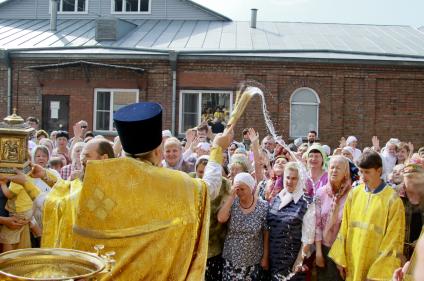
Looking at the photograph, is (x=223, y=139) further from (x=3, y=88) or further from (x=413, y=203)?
(x=3, y=88)

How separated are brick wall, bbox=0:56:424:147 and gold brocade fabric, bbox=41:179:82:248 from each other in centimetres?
1452

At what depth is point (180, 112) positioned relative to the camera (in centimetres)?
1927

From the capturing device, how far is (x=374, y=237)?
5.56 meters

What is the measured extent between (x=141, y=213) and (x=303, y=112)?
54.4 ft

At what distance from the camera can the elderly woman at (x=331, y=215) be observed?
19.7ft

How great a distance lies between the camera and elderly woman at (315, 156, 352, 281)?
6000 mm

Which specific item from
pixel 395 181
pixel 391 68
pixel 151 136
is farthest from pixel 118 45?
pixel 151 136

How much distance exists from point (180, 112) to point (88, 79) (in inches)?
128

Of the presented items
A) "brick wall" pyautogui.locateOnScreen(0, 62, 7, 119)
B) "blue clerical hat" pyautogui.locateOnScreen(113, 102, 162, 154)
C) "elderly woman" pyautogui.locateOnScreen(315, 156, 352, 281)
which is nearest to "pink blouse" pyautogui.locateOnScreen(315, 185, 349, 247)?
"elderly woman" pyautogui.locateOnScreen(315, 156, 352, 281)

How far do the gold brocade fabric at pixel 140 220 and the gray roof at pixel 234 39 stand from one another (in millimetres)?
15919

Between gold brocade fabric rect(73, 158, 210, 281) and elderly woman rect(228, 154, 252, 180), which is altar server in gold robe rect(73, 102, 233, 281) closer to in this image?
gold brocade fabric rect(73, 158, 210, 281)

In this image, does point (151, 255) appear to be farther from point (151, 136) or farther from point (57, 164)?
point (57, 164)

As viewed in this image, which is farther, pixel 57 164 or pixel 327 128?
pixel 327 128

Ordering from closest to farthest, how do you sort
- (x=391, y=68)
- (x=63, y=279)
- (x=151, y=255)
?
(x=63, y=279)
(x=151, y=255)
(x=391, y=68)
